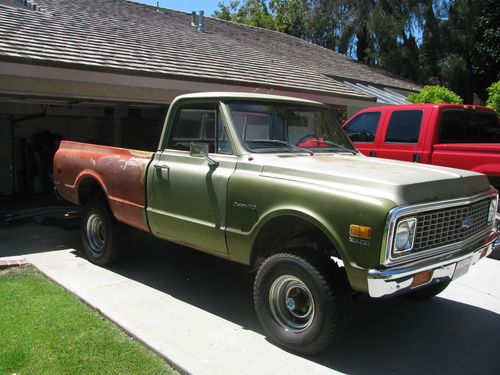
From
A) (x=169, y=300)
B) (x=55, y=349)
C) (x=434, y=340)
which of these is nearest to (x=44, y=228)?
(x=169, y=300)

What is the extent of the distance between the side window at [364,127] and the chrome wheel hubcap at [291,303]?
444cm

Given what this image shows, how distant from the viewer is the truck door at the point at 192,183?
445cm

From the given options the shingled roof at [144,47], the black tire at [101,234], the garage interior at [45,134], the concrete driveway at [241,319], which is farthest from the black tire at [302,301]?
the garage interior at [45,134]

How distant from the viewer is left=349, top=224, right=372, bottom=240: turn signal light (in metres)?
3.37

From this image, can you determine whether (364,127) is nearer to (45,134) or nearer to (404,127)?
(404,127)

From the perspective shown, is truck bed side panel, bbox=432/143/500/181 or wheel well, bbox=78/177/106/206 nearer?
wheel well, bbox=78/177/106/206

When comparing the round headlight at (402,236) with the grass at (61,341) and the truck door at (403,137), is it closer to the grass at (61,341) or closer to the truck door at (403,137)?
the grass at (61,341)

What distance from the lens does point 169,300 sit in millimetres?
5090

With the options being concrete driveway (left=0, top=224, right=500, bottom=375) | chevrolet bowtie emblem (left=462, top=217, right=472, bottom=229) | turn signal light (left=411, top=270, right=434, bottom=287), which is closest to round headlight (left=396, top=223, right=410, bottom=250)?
turn signal light (left=411, top=270, right=434, bottom=287)

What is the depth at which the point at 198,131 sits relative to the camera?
501cm

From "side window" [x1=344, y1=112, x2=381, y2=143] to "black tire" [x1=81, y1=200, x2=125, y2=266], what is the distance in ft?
13.5

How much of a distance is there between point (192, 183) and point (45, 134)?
31.8 ft

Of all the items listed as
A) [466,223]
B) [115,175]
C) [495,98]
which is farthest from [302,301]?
[495,98]

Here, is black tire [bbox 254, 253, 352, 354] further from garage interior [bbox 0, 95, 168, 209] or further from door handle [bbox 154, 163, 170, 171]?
garage interior [bbox 0, 95, 168, 209]
